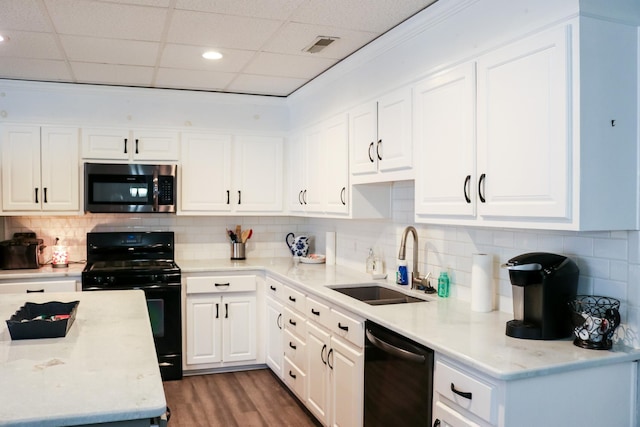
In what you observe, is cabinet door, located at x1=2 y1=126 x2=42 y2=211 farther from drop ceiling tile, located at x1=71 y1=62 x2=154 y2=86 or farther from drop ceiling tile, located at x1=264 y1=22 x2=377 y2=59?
drop ceiling tile, located at x1=264 y1=22 x2=377 y2=59

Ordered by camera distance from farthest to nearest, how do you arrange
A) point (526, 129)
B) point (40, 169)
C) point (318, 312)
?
point (40, 169) → point (318, 312) → point (526, 129)

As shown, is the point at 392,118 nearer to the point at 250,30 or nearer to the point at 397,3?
the point at 397,3

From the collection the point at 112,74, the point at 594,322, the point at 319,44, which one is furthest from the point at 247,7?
the point at 594,322

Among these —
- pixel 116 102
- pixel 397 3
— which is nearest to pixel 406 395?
pixel 397 3

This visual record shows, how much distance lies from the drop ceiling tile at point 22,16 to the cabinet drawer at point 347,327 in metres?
2.24

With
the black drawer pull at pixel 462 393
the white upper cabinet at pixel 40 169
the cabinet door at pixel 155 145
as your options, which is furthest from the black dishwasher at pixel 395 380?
the white upper cabinet at pixel 40 169

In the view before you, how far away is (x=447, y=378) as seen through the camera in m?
2.08

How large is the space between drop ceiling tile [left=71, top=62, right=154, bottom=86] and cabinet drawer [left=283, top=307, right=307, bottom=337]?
6.79ft

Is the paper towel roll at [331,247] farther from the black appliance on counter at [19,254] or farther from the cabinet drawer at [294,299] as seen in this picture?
the black appliance on counter at [19,254]

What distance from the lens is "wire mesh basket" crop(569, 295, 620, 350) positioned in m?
2.01

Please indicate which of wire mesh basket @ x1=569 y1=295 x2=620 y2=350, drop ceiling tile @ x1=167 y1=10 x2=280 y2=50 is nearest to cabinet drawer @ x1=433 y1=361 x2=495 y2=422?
wire mesh basket @ x1=569 y1=295 x2=620 y2=350

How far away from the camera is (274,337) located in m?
4.41

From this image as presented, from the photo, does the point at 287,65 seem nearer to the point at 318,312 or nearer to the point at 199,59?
the point at 199,59

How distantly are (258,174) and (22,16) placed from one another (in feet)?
8.02
